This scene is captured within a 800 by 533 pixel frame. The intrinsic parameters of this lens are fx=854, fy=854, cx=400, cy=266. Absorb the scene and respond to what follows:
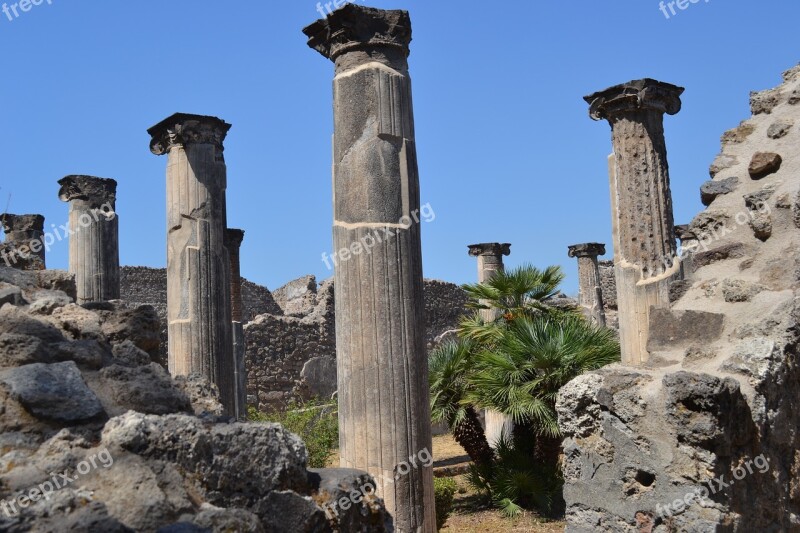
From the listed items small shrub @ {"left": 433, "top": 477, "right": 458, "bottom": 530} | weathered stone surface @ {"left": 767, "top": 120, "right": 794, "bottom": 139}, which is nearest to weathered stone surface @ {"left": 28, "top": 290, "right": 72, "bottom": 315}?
weathered stone surface @ {"left": 767, "top": 120, "right": 794, "bottom": 139}

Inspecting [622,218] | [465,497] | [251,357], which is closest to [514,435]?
[465,497]

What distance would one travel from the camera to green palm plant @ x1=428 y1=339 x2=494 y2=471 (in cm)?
1135

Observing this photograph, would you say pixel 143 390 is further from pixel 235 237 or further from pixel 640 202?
pixel 235 237

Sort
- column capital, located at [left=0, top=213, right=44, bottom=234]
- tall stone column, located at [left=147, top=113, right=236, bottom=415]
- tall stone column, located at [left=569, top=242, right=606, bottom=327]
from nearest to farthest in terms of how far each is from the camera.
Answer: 1. tall stone column, located at [left=147, top=113, right=236, bottom=415]
2. column capital, located at [left=0, top=213, right=44, bottom=234]
3. tall stone column, located at [left=569, top=242, right=606, bottom=327]

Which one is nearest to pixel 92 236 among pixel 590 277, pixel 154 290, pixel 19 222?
pixel 19 222

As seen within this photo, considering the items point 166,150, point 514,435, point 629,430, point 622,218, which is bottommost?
point 514,435

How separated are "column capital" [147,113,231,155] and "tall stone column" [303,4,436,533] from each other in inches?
175

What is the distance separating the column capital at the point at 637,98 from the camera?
394 inches

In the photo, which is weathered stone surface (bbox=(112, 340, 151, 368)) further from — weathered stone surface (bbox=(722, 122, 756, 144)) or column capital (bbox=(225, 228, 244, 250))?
column capital (bbox=(225, 228, 244, 250))

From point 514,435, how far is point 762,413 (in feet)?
24.7

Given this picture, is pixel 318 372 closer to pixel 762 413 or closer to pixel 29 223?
pixel 29 223

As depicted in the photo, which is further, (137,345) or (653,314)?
(653,314)

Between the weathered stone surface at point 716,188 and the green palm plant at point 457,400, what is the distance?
6433mm

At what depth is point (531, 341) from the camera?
10.3 m
